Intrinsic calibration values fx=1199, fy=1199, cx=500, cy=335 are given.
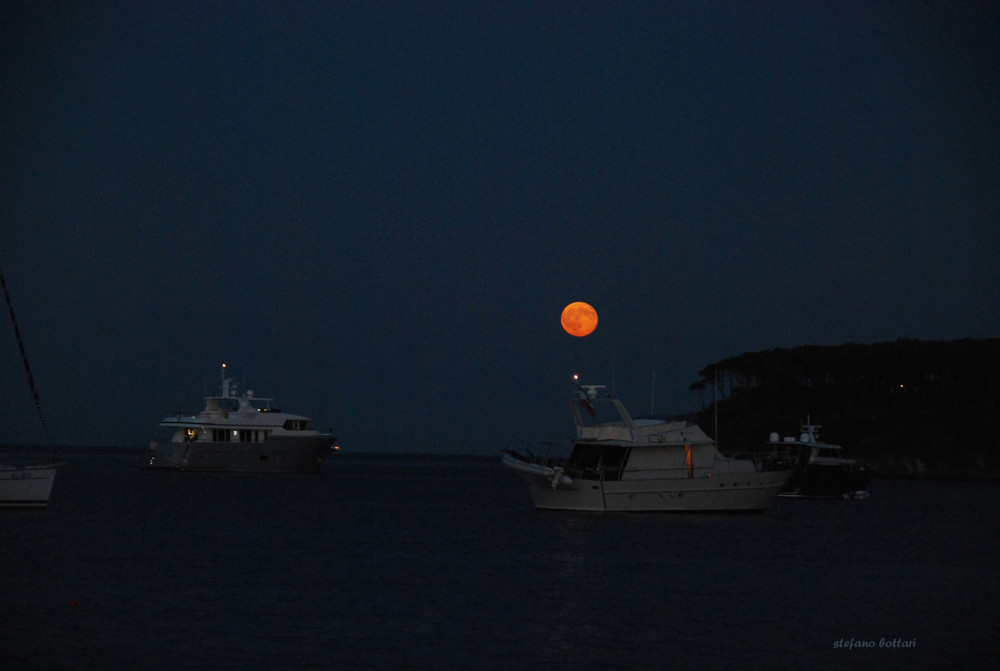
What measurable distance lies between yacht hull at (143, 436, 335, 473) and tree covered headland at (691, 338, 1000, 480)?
46.7m

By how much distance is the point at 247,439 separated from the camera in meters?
102

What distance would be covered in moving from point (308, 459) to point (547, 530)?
58.2m

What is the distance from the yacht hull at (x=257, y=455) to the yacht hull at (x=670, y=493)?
169ft

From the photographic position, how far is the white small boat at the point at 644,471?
50031mm

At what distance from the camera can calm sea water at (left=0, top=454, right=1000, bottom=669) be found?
21.9 metres

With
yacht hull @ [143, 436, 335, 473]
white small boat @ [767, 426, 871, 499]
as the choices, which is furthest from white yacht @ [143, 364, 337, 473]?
white small boat @ [767, 426, 871, 499]

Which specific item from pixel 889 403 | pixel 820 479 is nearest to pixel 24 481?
pixel 820 479

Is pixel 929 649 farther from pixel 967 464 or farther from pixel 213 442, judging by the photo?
pixel 967 464

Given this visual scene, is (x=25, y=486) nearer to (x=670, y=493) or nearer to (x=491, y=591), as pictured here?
(x=670, y=493)

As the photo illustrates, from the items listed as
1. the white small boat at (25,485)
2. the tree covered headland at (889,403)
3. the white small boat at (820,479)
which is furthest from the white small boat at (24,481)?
the tree covered headland at (889,403)

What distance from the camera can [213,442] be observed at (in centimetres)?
10338

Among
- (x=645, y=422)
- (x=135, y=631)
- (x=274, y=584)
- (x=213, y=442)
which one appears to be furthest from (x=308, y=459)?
(x=135, y=631)

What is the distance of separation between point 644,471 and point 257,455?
5818cm

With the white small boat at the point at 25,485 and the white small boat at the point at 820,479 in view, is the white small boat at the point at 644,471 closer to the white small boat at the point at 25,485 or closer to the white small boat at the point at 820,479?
the white small boat at the point at 25,485
